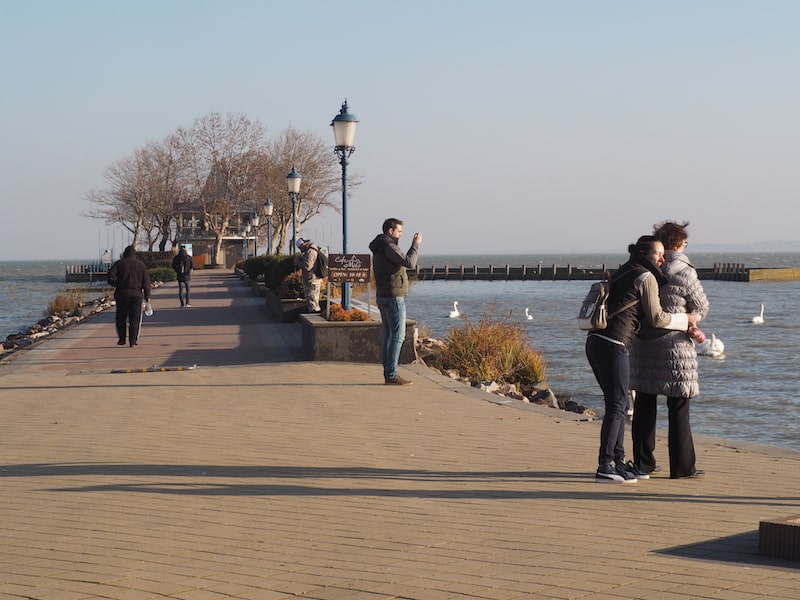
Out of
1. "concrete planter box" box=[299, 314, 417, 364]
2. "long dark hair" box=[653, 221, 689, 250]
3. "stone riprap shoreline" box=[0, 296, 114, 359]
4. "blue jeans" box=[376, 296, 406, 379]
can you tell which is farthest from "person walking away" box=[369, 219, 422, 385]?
"stone riprap shoreline" box=[0, 296, 114, 359]

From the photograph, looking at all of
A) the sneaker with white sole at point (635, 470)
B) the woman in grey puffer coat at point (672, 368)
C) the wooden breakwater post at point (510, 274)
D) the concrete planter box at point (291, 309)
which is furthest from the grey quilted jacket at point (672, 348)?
the wooden breakwater post at point (510, 274)

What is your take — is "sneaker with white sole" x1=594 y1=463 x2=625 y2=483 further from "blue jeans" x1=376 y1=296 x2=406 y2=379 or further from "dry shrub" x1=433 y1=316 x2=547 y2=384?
"dry shrub" x1=433 y1=316 x2=547 y2=384

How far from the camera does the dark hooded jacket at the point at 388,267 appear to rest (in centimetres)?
1355

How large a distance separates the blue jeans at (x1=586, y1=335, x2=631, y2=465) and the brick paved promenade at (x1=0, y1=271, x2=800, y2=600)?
0.37 meters

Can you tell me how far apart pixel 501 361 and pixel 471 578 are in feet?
49.4

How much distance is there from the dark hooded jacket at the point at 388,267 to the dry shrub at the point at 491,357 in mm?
6330

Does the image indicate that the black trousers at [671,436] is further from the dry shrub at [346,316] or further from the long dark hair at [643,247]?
the dry shrub at [346,316]

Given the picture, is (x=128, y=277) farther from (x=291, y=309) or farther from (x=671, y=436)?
(x=671, y=436)

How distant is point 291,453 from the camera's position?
9.48 m

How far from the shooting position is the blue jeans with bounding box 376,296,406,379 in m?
13.7

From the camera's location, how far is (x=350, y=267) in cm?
1781

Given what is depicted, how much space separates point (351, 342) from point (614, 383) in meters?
8.97

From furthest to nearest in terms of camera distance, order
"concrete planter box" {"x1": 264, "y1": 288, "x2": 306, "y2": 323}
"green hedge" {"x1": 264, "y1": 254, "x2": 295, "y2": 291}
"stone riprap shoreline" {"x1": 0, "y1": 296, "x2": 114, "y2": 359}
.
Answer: "green hedge" {"x1": 264, "y1": 254, "x2": 295, "y2": 291} → "stone riprap shoreline" {"x1": 0, "y1": 296, "x2": 114, "y2": 359} → "concrete planter box" {"x1": 264, "y1": 288, "x2": 306, "y2": 323}

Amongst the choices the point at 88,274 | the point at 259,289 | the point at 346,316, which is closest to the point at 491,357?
the point at 346,316
